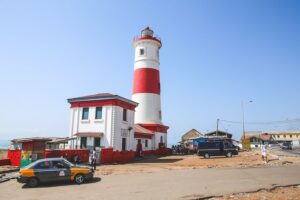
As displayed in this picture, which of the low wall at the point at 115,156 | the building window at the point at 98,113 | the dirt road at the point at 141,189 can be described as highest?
the building window at the point at 98,113

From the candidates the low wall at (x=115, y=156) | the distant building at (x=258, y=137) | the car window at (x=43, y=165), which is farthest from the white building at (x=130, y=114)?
the distant building at (x=258, y=137)

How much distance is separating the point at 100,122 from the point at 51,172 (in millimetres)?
14670

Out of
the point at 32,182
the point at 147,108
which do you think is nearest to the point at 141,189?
the point at 32,182

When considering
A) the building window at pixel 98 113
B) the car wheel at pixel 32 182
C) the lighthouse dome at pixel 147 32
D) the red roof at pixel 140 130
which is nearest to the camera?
the car wheel at pixel 32 182

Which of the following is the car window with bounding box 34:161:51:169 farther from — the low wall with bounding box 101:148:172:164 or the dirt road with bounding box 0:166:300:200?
the low wall with bounding box 101:148:172:164

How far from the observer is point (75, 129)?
30.7 m

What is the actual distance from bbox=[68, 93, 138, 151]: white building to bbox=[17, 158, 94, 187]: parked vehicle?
13.0 meters

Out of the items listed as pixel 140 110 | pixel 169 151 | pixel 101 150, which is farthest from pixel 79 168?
pixel 169 151

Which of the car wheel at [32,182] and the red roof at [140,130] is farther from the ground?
the red roof at [140,130]

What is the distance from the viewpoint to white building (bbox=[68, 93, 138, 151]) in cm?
2881

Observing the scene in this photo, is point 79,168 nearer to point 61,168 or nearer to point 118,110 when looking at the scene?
point 61,168

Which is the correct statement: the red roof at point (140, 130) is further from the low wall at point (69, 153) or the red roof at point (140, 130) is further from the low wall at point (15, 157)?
the low wall at point (15, 157)

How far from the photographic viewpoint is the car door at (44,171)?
14.7 m

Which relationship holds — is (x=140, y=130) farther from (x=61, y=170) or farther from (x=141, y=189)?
(x=141, y=189)
